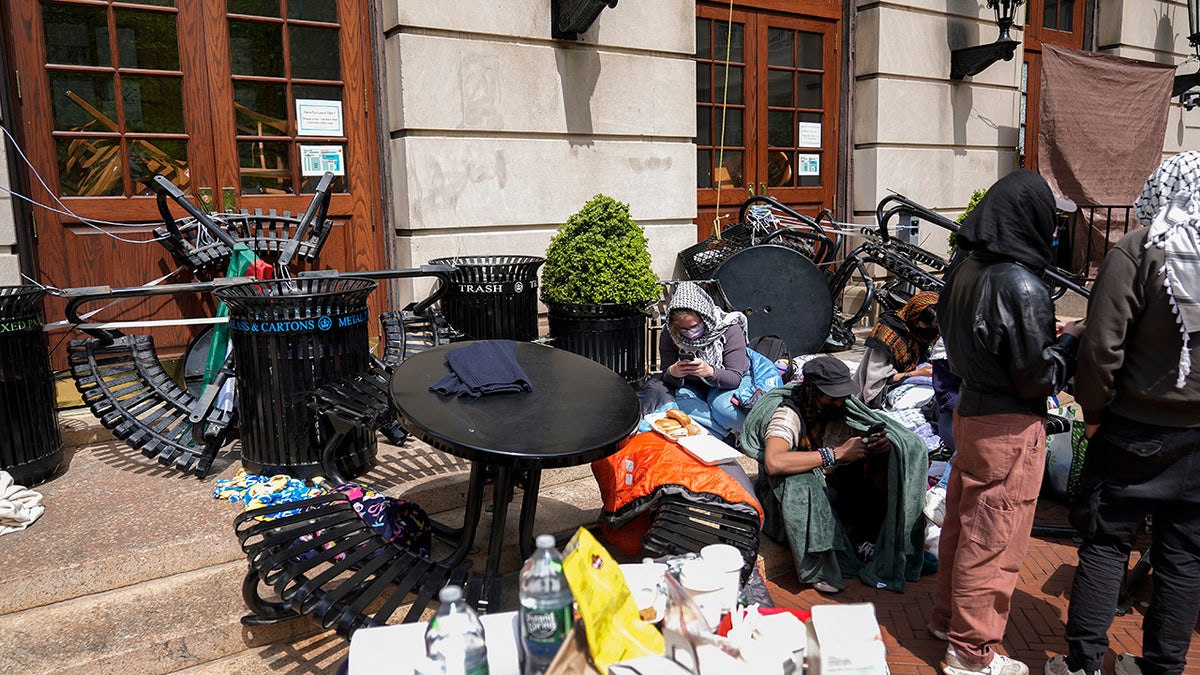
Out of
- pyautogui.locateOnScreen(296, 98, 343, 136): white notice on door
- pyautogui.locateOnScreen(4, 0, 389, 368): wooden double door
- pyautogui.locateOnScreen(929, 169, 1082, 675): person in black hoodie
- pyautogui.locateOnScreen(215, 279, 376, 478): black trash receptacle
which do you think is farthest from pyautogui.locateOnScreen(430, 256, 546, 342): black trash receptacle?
pyautogui.locateOnScreen(929, 169, 1082, 675): person in black hoodie

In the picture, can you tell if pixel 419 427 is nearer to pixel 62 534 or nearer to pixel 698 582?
pixel 698 582

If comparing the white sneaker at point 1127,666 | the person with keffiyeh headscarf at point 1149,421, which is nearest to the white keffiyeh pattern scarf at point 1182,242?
the person with keffiyeh headscarf at point 1149,421

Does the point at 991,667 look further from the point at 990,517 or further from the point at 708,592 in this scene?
the point at 708,592

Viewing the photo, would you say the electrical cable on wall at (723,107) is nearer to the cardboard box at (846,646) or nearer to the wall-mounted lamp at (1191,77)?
the cardboard box at (846,646)

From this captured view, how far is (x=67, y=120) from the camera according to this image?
5.16 meters

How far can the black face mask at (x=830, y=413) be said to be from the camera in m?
3.89

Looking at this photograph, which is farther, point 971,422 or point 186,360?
point 186,360

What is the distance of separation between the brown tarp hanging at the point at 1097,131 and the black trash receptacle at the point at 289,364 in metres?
9.80

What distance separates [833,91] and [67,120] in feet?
25.2

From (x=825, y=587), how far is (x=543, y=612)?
95.6 inches

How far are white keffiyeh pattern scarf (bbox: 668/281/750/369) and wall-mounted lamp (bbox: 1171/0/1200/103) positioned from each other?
35.8 feet

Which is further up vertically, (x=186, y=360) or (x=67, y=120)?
(x=67, y=120)

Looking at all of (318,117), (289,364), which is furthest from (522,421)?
(318,117)

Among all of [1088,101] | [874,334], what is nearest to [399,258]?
[874,334]
